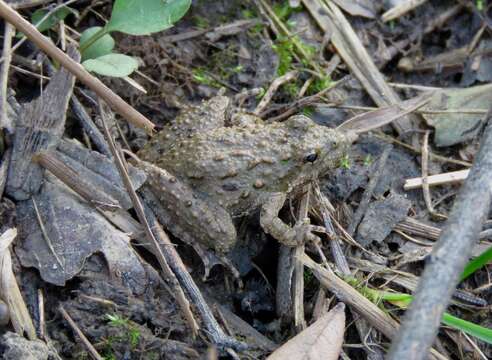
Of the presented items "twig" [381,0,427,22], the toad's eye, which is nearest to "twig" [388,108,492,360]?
the toad's eye

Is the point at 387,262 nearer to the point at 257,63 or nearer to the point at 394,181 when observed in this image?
the point at 394,181

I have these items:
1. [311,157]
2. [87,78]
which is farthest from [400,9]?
[87,78]

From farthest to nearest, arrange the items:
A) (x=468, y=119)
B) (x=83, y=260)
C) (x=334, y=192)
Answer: (x=468, y=119) → (x=334, y=192) → (x=83, y=260)

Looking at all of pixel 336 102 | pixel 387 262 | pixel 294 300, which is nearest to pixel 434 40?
pixel 336 102

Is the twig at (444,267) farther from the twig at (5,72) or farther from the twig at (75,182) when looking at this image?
the twig at (5,72)

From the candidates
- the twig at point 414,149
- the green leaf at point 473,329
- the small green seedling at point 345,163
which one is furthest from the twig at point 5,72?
the green leaf at point 473,329

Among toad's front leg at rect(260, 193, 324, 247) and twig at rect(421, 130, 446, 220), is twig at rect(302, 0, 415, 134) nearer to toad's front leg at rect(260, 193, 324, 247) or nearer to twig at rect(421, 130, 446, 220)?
twig at rect(421, 130, 446, 220)
